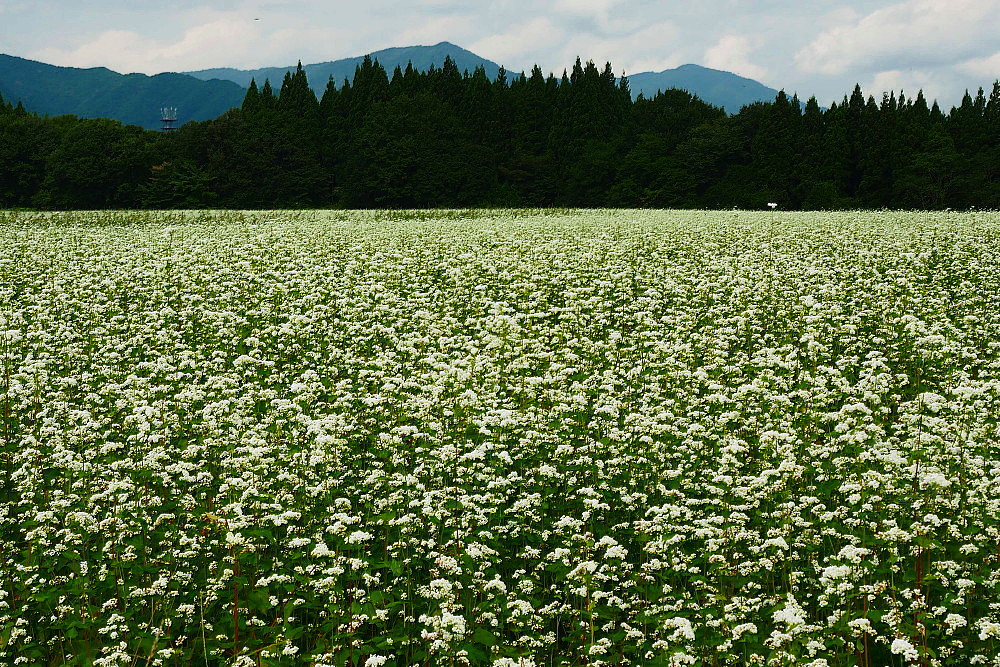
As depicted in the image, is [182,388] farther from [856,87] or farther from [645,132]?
[645,132]

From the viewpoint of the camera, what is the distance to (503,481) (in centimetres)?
749

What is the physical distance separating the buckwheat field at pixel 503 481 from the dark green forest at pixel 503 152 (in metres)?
65.9

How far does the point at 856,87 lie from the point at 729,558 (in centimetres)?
8858

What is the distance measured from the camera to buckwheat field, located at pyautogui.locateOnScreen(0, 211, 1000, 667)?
19.3ft

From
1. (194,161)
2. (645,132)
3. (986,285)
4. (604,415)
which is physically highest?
(645,132)

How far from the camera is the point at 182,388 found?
11375 mm

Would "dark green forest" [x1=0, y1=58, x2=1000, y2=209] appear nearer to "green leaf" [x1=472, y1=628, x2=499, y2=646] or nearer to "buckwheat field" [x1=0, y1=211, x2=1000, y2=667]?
"buckwheat field" [x1=0, y1=211, x2=1000, y2=667]

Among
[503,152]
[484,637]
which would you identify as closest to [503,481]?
[484,637]

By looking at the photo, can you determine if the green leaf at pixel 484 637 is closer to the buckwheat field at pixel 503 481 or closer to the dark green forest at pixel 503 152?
the buckwheat field at pixel 503 481

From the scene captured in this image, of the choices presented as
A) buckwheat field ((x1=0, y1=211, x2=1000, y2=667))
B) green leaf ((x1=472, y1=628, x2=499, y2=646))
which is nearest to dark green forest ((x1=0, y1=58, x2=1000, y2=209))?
buckwheat field ((x1=0, y1=211, x2=1000, y2=667))

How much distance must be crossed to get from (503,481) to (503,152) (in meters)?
95.7

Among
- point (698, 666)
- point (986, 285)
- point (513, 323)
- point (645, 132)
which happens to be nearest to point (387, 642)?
point (698, 666)

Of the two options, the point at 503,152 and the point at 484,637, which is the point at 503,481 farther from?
the point at 503,152

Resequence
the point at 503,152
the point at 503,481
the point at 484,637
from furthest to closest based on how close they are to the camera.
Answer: the point at 503,152, the point at 503,481, the point at 484,637
